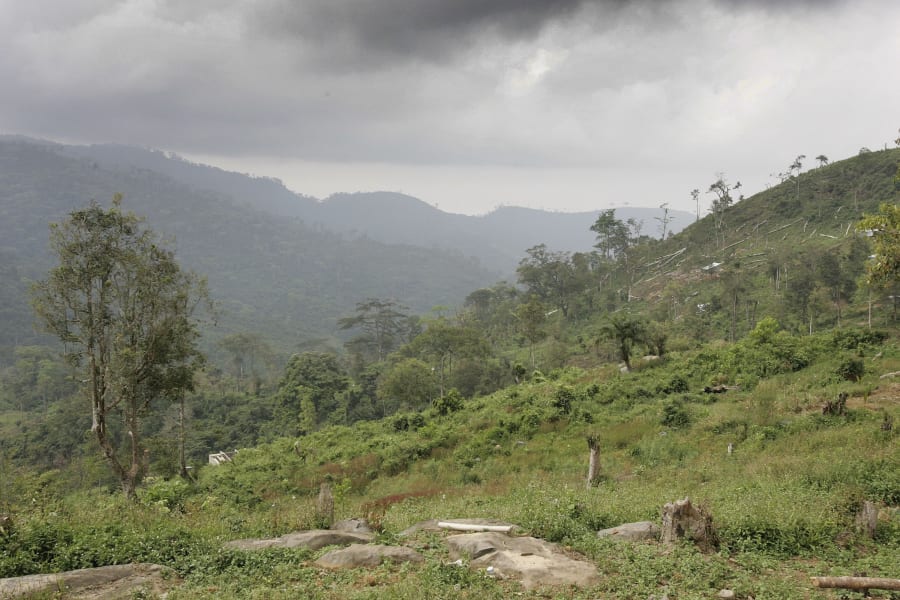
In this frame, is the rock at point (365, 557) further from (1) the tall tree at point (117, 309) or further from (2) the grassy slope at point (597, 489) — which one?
(1) the tall tree at point (117, 309)

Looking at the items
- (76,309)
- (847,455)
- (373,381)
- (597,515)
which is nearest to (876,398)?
(847,455)

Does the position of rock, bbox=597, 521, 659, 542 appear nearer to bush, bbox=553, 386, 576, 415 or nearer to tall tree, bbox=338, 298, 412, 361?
bush, bbox=553, 386, 576, 415

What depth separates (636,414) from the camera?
59.7 feet

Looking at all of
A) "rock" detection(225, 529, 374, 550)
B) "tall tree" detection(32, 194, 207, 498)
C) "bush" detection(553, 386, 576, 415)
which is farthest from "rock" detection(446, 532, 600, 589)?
"tall tree" detection(32, 194, 207, 498)

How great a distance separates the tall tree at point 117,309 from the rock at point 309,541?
9677 millimetres

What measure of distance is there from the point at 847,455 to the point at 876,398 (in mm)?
5628

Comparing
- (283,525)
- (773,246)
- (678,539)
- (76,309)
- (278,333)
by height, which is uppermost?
(773,246)

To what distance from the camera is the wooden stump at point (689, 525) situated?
7.28 meters

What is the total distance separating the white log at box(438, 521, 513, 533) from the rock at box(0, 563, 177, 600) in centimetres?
408

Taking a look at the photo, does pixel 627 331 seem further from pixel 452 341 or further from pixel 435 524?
pixel 435 524

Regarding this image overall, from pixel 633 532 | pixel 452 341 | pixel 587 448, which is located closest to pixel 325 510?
pixel 633 532


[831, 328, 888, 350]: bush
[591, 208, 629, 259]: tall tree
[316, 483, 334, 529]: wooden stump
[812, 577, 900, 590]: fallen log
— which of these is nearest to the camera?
[812, 577, 900, 590]: fallen log

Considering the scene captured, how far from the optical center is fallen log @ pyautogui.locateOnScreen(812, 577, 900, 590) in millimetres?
5711

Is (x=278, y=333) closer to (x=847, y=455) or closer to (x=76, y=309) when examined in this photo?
(x=76, y=309)
